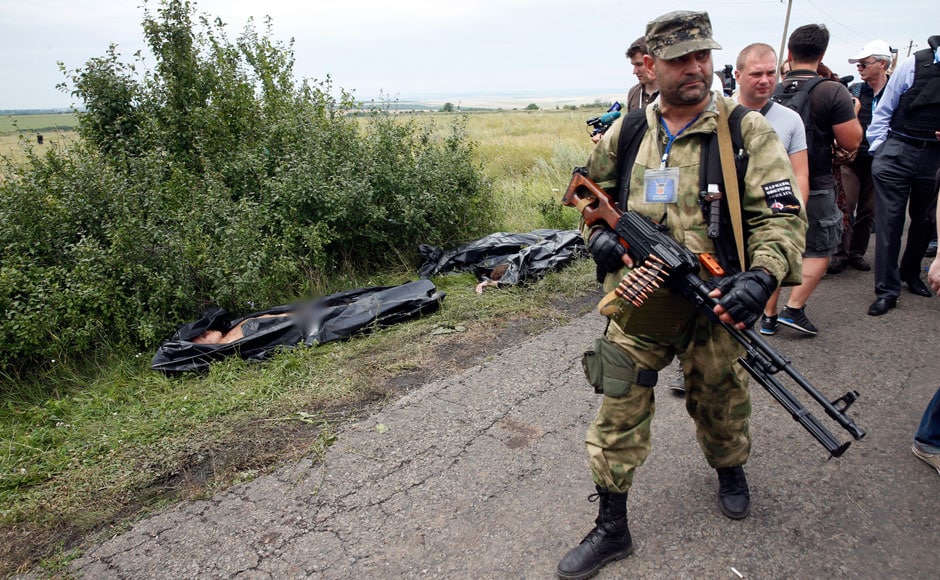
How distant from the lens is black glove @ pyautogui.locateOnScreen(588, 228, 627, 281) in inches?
92.9

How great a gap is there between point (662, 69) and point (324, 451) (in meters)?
2.41

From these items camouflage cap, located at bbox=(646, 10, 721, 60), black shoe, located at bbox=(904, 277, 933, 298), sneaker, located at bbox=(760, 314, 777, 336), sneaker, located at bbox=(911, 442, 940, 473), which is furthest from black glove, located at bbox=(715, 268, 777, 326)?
black shoe, located at bbox=(904, 277, 933, 298)

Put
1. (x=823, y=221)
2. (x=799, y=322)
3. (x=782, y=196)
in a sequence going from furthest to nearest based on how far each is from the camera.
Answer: (x=799, y=322)
(x=823, y=221)
(x=782, y=196)

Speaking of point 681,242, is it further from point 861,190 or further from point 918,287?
point 861,190

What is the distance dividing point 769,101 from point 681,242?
2.02 meters

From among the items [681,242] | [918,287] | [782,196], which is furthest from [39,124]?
[918,287]

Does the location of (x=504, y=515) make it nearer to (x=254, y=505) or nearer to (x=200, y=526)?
(x=254, y=505)

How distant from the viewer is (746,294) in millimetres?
2043

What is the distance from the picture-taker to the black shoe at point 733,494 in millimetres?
2619

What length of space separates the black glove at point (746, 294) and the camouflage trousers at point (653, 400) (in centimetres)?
32

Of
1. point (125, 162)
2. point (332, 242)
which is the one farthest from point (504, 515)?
point (125, 162)

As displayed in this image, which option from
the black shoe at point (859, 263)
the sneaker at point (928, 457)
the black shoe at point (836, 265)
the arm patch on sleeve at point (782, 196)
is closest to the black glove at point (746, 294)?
the arm patch on sleeve at point (782, 196)

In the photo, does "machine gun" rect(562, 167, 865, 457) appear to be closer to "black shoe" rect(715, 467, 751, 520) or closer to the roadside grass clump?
"black shoe" rect(715, 467, 751, 520)

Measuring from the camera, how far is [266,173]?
6.14 meters
